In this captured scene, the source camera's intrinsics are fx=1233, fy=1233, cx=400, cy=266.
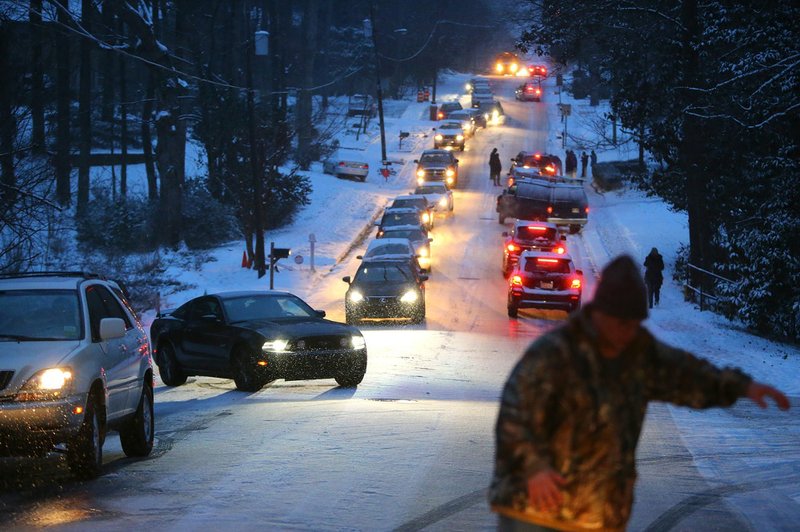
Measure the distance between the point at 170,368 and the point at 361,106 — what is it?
89.8m

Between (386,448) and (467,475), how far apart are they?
1.58 metres

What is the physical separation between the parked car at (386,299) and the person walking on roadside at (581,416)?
26356 millimetres

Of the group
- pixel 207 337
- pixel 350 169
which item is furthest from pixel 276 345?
pixel 350 169

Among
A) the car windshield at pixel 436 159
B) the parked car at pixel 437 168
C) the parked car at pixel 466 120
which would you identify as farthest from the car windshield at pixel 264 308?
the parked car at pixel 466 120

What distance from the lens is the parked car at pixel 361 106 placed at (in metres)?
100

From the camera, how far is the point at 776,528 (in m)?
8.77

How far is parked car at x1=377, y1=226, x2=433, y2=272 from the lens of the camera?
135 feet

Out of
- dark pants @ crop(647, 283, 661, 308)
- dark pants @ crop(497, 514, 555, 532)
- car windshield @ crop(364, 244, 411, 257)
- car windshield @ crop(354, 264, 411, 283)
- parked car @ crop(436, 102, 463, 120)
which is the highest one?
parked car @ crop(436, 102, 463, 120)

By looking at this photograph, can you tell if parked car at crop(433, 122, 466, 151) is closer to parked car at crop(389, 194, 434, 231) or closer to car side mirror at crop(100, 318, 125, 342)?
parked car at crop(389, 194, 434, 231)

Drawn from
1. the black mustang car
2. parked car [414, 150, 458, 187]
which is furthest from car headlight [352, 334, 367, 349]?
parked car [414, 150, 458, 187]

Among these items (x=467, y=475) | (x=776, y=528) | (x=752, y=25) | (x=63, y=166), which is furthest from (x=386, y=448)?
(x=63, y=166)

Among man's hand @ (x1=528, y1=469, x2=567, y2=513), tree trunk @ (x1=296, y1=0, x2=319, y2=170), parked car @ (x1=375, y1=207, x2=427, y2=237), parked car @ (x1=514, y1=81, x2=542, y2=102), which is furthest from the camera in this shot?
parked car @ (x1=514, y1=81, x2=542, y2=102)

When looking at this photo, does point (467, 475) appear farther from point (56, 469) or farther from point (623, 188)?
point (623, 188)

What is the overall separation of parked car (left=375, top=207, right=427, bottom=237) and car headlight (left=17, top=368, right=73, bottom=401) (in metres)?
35.1
